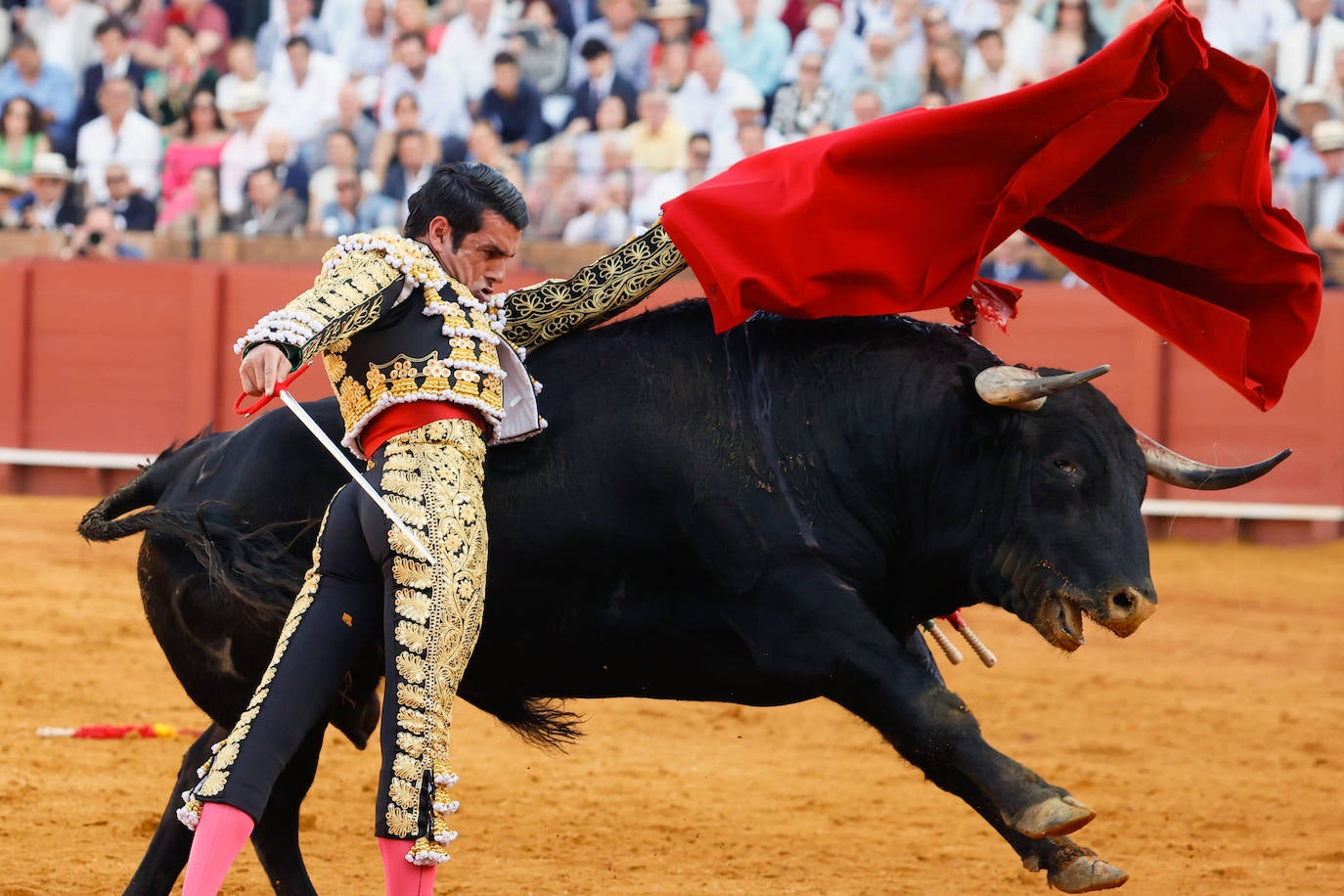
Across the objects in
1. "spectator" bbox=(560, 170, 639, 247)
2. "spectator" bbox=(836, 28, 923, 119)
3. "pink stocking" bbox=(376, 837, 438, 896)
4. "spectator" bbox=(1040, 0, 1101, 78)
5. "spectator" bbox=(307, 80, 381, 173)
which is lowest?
"pink stocking" bbox=(376, 837, 438, 896)

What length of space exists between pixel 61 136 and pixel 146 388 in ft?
7.10

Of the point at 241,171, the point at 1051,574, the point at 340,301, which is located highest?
the point at 241,171

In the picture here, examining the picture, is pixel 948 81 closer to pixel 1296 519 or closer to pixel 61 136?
pixel 1296 519

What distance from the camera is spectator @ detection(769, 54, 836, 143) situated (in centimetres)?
941

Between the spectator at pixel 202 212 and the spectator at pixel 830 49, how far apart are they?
3.56 m

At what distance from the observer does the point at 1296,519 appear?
31.6 ft

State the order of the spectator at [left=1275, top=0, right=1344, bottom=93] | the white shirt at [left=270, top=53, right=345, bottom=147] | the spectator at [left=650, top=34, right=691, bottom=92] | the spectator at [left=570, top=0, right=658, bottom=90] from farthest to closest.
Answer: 1. the white shirt at [left=270, top=53, right=345, bottom=147]
2. the spectator at [left=570, top=0, right=658, bottom=90]
3. the spectator at [left=650, top=34, right=691, bottom=92]
4. the spectator at [left=1275, top=0, right=1344, bottom=93]

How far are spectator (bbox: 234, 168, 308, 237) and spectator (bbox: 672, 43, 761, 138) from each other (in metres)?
2.37

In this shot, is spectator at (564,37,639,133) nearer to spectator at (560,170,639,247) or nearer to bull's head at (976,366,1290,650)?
spectator at (560,170,639,247)

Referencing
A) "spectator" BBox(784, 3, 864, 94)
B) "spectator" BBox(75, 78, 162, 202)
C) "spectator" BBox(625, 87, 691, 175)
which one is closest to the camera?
"spectator" BBox(625, 87, 691, 175)

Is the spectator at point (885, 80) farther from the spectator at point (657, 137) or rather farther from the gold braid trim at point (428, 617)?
the gold braid trim at point (428, 617)

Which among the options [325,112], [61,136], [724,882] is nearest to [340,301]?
[724,882]

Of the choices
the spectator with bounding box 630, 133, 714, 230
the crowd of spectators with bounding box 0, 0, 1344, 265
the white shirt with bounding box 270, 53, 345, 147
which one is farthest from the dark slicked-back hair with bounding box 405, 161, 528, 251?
the white shirt with bounding box 270, 53, 345, 147

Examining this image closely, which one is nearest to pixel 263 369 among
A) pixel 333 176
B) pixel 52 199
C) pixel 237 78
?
pixel 333 176
